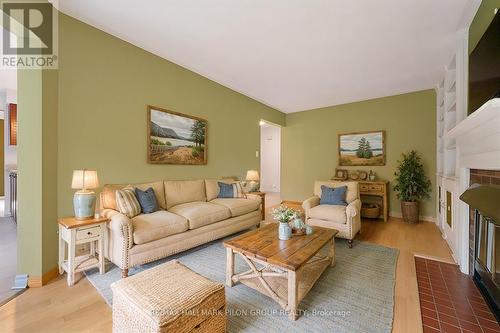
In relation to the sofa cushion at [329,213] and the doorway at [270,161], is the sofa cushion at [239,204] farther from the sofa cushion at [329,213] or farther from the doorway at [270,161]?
the doorway at [270,161]

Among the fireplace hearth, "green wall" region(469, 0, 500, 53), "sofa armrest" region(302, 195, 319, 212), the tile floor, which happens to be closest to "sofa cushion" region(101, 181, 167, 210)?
"sofa armrest" region(302, 195, 319, 212)

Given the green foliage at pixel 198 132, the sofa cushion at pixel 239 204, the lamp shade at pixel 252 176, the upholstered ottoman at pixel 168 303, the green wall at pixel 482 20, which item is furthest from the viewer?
the lamp shade at pixel 252 176

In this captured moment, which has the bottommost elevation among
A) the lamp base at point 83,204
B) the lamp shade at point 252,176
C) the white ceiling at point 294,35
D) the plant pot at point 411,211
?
the plant pot at point 411,211

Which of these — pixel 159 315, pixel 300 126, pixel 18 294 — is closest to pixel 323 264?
pixel 159 315

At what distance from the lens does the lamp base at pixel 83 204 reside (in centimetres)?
216

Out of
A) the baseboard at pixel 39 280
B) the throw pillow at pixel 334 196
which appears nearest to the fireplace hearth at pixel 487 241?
the throw pillow at pixel 334 196

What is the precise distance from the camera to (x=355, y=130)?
5.21 meters

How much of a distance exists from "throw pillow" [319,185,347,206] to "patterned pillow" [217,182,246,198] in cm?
138

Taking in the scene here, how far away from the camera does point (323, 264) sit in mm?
2270

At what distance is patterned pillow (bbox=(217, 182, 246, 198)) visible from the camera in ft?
12.4

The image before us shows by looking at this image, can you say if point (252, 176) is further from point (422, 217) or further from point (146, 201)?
point (422, 217)

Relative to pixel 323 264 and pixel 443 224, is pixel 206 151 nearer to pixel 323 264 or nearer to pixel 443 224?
pixel 323 264

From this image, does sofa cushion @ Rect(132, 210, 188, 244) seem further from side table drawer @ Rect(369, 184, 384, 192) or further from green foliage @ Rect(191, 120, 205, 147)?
side table drawer @ Rect(369, 184, 384, 192)

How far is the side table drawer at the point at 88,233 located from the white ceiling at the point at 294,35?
229 centimetres
